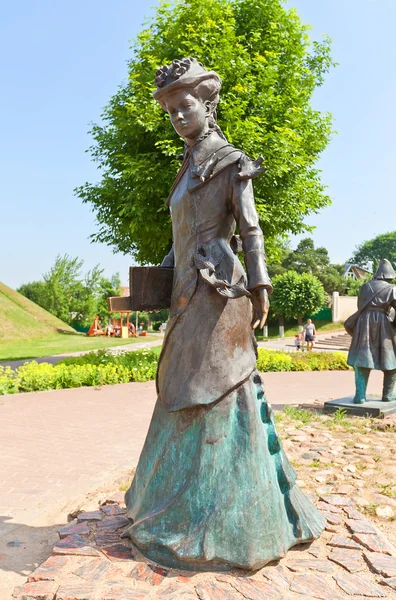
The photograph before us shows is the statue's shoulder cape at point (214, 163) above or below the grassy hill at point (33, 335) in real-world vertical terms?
above

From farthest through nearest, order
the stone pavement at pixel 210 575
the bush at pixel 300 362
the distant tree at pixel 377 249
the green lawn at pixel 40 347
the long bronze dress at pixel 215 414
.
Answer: the distant tree at pixel 377 249
the green lawn at pixel 40 347
the bush at pixel 300 362
the long bronze dress at pixel 215 414
the stone pavement at pixel 210 575

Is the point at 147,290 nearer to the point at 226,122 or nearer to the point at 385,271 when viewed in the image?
the point at 385,271

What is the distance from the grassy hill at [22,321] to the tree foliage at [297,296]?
14353 millimetres

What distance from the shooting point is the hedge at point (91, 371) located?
9930 millimetres

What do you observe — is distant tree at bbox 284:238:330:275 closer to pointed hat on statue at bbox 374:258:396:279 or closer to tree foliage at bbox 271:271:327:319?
tree foliage at bbox 271:271:327:319

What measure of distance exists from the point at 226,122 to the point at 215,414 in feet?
34.2

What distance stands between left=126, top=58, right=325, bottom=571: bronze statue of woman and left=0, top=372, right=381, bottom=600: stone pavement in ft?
3.78

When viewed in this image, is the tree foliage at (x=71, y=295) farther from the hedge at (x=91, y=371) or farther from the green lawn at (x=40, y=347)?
the hedge at (x=91, y=371)

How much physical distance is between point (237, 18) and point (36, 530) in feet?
47.7

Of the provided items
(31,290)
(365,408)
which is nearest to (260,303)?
(365,408)

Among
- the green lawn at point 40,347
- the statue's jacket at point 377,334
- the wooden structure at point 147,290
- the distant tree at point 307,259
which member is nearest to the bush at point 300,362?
the statue's jacket at point 377,334

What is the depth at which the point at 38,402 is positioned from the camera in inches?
341

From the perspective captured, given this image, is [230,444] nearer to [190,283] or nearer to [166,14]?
[190,283]

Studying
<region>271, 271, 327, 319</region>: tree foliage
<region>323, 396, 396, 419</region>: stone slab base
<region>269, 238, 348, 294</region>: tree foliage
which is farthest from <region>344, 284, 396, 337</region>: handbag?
<region>269, 238, 348, 294</region>: tree foliage
